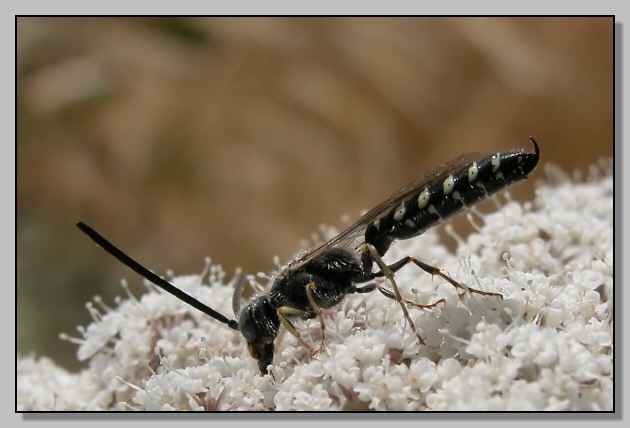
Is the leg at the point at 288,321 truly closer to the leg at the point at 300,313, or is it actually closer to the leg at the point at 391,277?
the leg at the point at 300,313

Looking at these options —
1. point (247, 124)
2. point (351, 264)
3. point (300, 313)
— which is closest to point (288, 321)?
point (300, 313)

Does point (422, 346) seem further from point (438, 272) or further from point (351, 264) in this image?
point (351, 264)

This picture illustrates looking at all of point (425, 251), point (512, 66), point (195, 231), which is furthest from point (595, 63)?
point (195, 231)

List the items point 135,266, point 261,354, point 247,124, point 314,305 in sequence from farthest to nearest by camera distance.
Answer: point 247,124 < point 261,354 < point 314,305 < point 135,266

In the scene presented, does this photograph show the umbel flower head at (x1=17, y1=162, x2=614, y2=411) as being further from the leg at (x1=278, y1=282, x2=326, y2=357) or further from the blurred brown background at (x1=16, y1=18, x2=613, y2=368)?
the blurred brown background at (x1=16, y1=18, x2=613, y2=368)

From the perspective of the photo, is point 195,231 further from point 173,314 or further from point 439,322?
point 439,322

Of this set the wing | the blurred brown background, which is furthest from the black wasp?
the blurred brown background
